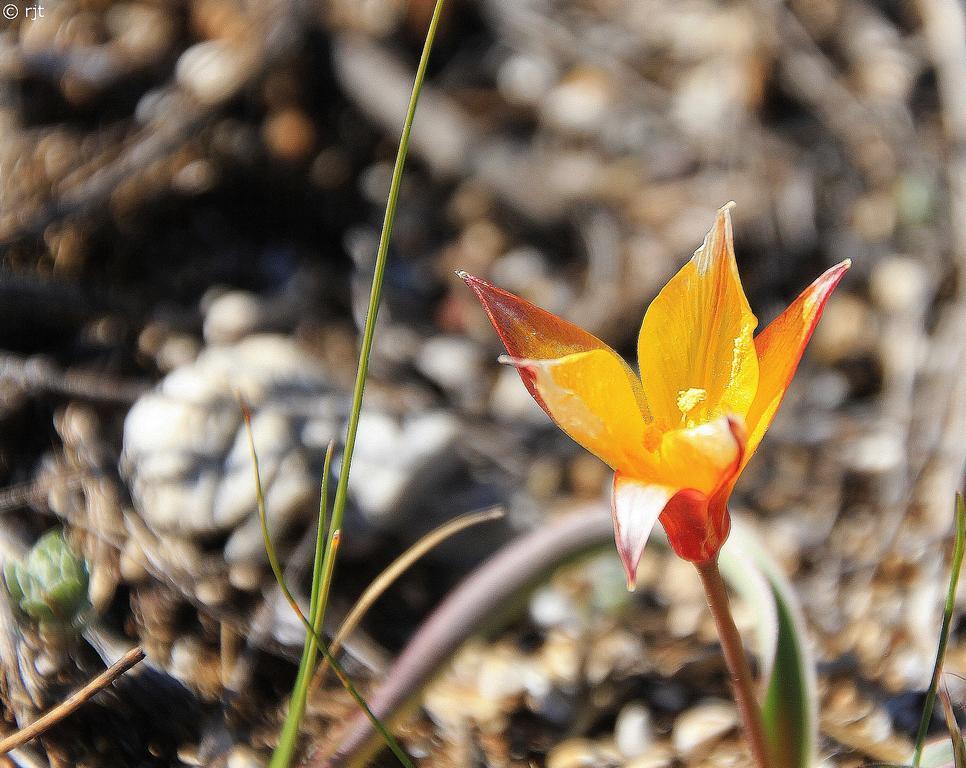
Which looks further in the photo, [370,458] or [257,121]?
[257,121]

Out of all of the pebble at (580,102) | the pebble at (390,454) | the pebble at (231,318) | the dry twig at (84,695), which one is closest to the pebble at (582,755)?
the pebble at (390,454)

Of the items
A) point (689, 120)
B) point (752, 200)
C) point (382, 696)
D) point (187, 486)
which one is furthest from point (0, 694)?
point (689, 120)

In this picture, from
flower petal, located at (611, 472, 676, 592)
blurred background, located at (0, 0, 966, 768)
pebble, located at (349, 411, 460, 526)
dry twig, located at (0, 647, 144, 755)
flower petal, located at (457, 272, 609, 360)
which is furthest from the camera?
pebble, located at (349, 411, 460, 526)

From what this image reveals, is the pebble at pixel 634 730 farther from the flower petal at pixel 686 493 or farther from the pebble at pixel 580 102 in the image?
the pebble at pixel 580 102

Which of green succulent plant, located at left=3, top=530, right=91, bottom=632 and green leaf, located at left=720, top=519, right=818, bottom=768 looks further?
green succulent plant, located at left=3, top=530, right=91, bottom=632

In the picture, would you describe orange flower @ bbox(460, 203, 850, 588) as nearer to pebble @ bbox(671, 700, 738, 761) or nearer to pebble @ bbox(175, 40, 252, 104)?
pebble @ bbox(671, 700, 738, 761)

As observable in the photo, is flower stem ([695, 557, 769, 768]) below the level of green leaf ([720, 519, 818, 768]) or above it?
above

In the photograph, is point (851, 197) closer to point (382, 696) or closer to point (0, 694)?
point (382, 696)

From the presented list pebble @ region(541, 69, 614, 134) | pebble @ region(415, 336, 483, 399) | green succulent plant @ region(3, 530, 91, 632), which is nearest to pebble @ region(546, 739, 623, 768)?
green succulent plant @ region(3, 530, 91, 632)
